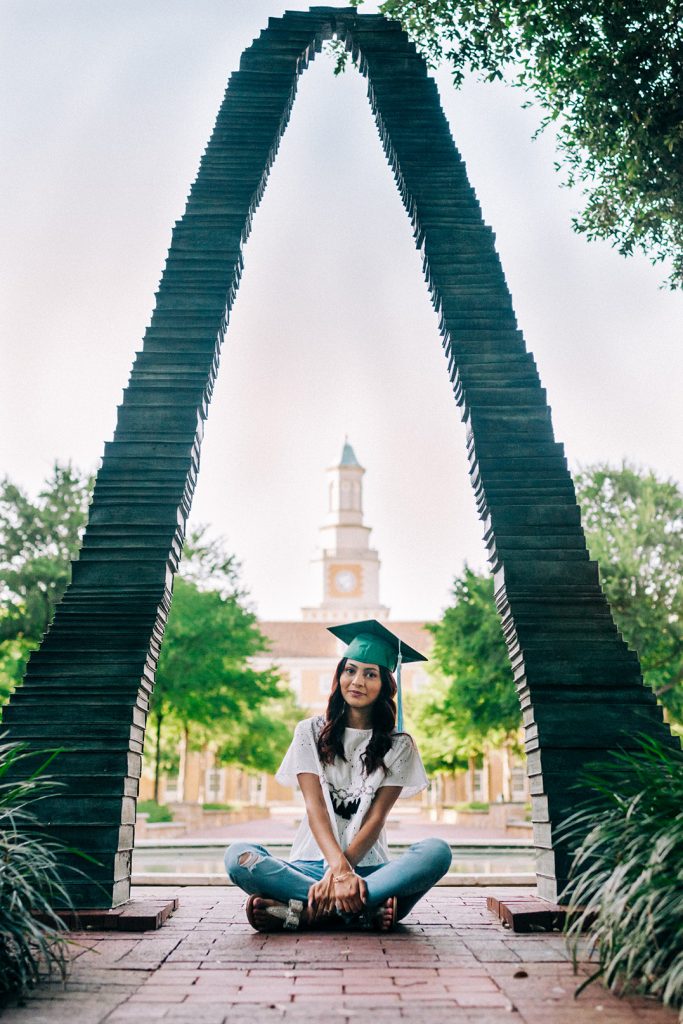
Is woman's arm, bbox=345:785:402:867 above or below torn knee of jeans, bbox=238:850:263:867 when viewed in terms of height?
above

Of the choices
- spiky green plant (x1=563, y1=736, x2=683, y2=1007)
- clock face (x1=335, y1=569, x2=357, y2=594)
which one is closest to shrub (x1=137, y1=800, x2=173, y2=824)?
spiky green plant (x1=563, y1=736, x2=683, y2=1007)

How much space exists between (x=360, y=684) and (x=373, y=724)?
25 cm

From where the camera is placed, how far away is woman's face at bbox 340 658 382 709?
5074mm

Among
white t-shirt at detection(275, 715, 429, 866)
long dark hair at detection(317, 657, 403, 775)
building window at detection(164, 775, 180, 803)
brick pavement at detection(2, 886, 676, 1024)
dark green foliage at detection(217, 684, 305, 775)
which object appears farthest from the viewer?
building window at detection(164, 775, 180, 803)

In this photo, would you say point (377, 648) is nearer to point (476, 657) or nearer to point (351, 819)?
point (351, 819)

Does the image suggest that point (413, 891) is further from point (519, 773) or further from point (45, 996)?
point (519, 773)

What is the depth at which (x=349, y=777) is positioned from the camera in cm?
500

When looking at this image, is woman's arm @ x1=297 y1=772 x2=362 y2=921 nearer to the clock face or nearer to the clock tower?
the clock tower

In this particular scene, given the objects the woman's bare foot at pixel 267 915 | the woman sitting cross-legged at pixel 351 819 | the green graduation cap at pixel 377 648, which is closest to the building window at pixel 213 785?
the green graduation cap at pixel 377 648

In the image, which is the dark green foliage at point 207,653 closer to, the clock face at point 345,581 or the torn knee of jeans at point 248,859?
the torn knee of jeans at point 248,859

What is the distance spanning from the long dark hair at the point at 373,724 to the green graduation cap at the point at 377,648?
0.17ft

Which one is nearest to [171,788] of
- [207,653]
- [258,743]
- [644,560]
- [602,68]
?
[258,743]

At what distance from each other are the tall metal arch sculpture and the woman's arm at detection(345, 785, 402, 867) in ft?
2.74

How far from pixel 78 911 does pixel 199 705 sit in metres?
18.7
